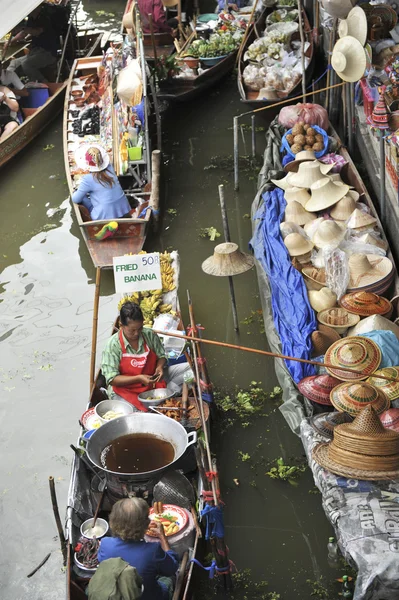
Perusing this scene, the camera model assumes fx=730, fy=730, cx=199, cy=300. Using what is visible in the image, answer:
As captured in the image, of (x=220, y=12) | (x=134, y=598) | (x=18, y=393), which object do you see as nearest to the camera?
(x=134, y=598)

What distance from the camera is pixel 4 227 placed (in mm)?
9789

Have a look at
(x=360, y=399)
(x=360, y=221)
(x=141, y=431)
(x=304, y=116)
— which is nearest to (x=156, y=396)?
(x=141, y=431)

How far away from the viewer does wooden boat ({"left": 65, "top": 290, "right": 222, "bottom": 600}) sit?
4.59 metres

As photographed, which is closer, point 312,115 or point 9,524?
point 9,524

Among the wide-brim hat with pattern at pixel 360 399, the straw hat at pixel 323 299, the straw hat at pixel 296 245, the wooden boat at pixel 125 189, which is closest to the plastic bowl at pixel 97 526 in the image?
the wide-brim hat with pattern at pixel 360 399

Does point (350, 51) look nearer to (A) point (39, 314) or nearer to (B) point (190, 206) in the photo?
(B) point (190, 206)

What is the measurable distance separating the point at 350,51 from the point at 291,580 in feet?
18.0

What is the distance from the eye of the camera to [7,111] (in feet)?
36.3

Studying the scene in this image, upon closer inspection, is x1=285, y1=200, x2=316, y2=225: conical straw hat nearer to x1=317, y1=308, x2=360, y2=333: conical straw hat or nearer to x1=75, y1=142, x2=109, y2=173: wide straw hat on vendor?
x1=317, y1=308, x2=360, y2=333: conical straw hat

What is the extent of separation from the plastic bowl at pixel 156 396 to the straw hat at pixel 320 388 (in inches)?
43.1

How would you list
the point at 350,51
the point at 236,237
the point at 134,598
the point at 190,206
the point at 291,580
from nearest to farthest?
the point at 134,598, the point at 291,580, the point at 350,51, the point at 236,237, the point at 190,206

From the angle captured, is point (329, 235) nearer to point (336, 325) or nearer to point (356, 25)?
point (336, 325)

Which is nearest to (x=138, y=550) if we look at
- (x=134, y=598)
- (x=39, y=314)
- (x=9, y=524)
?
(x=134, y=598)

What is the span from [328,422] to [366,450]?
71 cm
